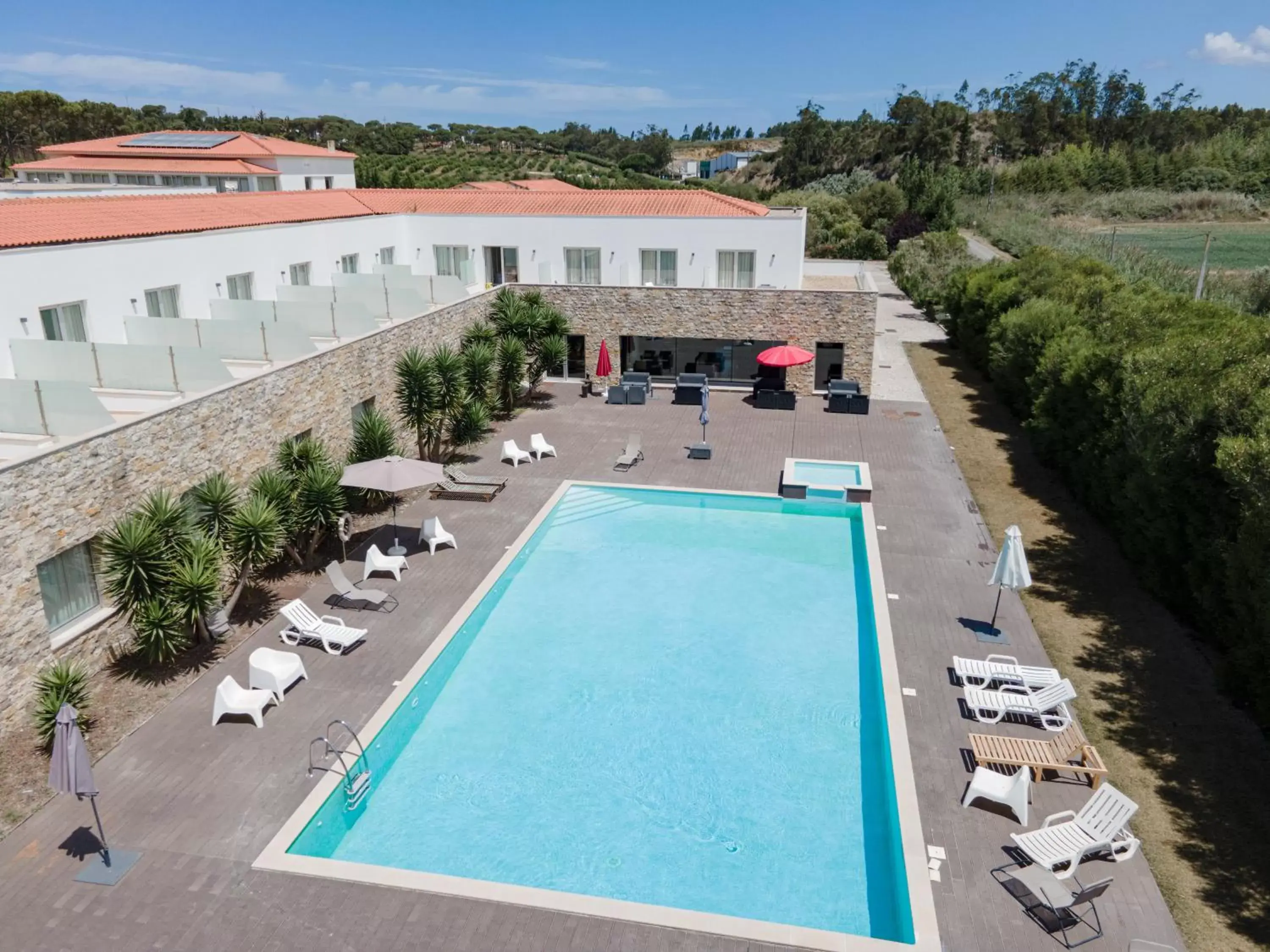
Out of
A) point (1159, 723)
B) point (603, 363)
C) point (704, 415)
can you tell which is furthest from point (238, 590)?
point (603, 363)

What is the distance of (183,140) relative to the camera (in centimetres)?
4869

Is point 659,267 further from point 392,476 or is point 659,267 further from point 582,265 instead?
point 392,476

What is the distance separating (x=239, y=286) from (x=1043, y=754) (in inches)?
917

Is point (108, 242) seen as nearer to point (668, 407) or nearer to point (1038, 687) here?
point (668, 407)

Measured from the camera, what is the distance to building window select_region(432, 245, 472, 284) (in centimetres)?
3384

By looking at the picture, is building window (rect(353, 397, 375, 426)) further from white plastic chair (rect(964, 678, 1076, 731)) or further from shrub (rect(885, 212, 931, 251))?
shrub (rect(885, 212, 931, 251))

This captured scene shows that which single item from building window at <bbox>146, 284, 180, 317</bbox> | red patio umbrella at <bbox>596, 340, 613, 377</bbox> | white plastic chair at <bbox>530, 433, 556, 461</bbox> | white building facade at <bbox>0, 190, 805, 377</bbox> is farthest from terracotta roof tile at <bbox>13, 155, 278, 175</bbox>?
white plastic chair at <bbox>530, 433, 556, 461</bbox>

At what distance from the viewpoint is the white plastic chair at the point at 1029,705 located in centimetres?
1296

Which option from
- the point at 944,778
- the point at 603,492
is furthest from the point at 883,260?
the point at 944,778

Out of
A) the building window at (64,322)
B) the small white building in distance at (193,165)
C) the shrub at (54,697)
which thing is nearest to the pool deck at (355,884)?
the shrub at (54,697)

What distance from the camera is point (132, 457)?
1439 centimetres

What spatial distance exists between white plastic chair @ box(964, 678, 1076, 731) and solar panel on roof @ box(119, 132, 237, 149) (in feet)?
160

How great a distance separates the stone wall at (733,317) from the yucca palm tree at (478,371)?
23.7 feet

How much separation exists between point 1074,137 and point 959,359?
10425 centimetres
